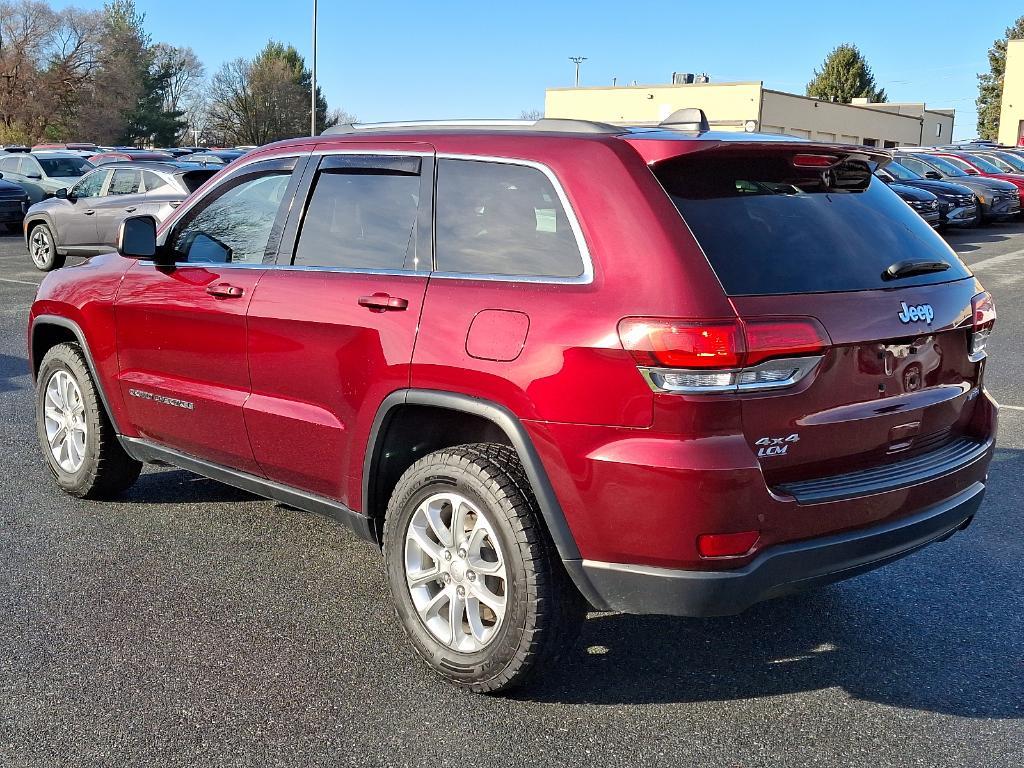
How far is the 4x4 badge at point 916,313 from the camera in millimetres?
3348

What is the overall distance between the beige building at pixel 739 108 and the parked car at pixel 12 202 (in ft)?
100

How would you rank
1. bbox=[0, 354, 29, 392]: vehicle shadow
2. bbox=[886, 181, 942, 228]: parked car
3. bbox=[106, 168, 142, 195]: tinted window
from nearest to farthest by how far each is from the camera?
bbox=[0, 354, 29, 392]: vehicle shadow < bbox=[106, 168, 142, 195]: tinted window < bbox=[886, 181, 942, 228]: parked car

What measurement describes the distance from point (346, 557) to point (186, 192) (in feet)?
37.6

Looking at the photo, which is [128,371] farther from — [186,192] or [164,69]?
[164,69]

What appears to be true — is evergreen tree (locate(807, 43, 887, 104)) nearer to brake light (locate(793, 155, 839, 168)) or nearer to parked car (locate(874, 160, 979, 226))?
parked car (locate(874, 160, 979, 226))

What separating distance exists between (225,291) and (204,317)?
183mm

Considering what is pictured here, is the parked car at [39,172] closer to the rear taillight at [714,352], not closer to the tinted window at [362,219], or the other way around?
the tinted window at [362,219]

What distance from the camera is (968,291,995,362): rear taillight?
12.1ft

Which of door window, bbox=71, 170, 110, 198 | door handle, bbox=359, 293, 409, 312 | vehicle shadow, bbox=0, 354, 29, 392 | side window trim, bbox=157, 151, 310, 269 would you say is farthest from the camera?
door window, bbox=71, 170, 110, 198

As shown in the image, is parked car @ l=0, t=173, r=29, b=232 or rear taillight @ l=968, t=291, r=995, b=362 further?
parked car @ l=0, t=173, r=29, b=232

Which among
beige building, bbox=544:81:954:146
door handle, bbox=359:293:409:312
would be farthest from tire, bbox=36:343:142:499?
beige building, bbox=544:81:954:146

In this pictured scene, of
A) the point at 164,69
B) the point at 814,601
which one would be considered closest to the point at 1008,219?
the point at 814,601

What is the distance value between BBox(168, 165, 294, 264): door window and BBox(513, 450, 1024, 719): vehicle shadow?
6.83 feet

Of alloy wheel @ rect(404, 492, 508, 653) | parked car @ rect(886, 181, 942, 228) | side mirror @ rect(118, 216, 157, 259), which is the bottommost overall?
alloy wheel @ rect(404, 492, 508, 653)
